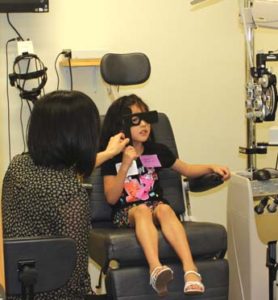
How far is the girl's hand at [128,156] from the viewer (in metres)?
2.68

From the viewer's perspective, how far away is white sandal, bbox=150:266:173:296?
2.36 metres

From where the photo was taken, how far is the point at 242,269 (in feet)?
9.00

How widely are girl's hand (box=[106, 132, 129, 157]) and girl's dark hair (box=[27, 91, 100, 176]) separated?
0.60 metres

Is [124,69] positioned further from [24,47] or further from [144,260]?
[144,260]

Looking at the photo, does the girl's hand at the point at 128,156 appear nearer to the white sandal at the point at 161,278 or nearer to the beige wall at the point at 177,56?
the white sandal at the point at 161,278

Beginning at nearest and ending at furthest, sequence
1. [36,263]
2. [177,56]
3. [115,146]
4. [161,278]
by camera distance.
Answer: [36,263] < [161,278] < [115,146] < [177,56]

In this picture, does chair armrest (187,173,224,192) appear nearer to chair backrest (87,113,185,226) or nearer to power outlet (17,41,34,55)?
chair backrest (87,113,185,226)

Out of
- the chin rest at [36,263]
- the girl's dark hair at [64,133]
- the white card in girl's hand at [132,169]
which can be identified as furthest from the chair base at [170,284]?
the chin rest at [36,263]

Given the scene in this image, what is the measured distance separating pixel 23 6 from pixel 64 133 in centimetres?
145

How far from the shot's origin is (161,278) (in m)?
2.36

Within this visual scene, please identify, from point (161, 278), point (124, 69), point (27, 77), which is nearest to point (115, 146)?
point (124, 69)

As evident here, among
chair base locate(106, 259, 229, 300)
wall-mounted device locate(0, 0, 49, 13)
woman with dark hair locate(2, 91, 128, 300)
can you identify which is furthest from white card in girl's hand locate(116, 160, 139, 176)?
wall-mounted device locate(0, 0, 49, 13)

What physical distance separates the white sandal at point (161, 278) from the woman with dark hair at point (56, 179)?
1.40 feet

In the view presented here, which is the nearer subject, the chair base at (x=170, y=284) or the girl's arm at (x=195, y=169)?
the chair base at (x=170, y=284)
